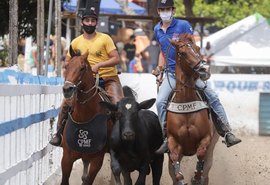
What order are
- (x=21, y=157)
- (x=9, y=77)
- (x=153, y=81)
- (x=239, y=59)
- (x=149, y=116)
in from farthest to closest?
(x=239, y=59) < (x=153, y=81) < (x=149, y=116) < (x=21, y=157) < (x=9, y=77)

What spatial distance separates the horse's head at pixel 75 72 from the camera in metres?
10.5

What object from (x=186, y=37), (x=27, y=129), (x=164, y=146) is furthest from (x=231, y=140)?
(x=27, y=129)

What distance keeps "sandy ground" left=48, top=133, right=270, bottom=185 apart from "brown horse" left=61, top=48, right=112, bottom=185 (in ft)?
8.65

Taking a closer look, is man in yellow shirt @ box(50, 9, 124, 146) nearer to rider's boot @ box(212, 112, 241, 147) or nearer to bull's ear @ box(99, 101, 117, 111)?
bull's ear @ box(99, 101, 117, 111)

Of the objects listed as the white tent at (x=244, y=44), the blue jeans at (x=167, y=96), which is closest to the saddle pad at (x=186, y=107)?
the blue jeans at (x=167, y=96)

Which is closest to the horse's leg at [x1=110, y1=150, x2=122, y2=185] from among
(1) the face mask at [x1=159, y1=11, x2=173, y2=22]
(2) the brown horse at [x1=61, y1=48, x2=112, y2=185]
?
(2) the brown horse at [x1=61, y1=48, x2=112, y2=185]

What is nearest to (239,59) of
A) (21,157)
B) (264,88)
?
(264,88)

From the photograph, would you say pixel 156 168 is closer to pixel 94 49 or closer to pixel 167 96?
pixel 167 96

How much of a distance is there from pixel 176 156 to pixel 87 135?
4.03 ft

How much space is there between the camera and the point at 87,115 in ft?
37.3

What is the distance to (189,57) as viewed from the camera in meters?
11.1

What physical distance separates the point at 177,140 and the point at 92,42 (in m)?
1.82

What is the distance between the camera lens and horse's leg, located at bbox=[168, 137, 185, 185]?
37.1ft

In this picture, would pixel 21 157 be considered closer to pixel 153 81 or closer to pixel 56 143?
pixel 56 143
